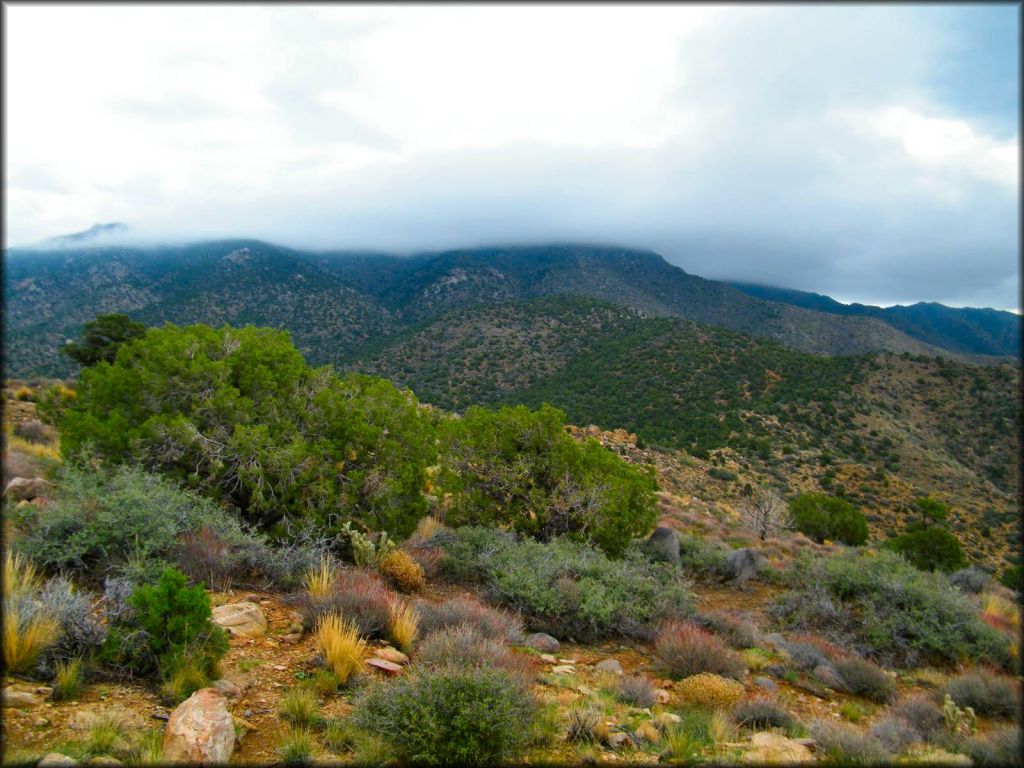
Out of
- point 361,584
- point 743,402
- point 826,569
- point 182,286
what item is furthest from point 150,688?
point 182,286

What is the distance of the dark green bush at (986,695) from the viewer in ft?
Answer: 22.0

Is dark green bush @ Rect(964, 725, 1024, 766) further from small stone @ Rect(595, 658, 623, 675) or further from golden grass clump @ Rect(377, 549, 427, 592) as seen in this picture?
golden grass clump @ Rect(377, 549, 427, 592)

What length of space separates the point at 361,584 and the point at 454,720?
317 centimetres

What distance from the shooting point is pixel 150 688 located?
4.68m

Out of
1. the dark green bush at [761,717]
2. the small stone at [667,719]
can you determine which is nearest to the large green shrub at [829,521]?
the dark green bush at [761,717]

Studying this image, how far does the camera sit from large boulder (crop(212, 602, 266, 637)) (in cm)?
594

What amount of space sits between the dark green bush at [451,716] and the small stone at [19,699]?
2.32 metres

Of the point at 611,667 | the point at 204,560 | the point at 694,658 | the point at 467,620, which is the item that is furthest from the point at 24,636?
the point at 694,658

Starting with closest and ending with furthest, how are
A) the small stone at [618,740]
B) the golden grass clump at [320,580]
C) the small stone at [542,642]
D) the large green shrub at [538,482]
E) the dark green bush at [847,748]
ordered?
the dark green bush at [847,748] → the small stone at [618,740] → the golden grass clump at [320,580] → the small stone at [542,642] → the large green shrub at [538,482]

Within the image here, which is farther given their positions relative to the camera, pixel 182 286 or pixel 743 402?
pixel 182 286

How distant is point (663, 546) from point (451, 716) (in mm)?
9826

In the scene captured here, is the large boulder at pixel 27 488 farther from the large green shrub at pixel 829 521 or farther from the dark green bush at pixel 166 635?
the large green shrub at pixel 829 521

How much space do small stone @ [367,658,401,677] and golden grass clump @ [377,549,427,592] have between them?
2887 mm

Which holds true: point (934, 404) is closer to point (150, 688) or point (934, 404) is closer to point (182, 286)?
point (150, 688)
